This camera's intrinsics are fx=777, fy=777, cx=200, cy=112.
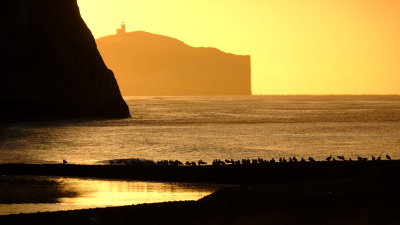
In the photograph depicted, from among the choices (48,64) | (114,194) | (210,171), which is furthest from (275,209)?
(48,64)

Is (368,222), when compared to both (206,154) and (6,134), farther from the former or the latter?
(6,134)

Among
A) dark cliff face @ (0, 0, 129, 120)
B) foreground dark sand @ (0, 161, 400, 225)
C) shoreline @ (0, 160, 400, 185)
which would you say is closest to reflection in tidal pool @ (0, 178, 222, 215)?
shoreline @ (0, 160, 400, 185)

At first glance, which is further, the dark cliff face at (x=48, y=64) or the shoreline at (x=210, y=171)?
the dark cliff face at (x=48, y=64)

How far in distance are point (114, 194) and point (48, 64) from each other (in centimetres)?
9450

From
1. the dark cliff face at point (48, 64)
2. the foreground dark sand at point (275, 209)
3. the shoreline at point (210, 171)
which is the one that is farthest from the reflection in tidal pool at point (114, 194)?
the dark cliff face at point (48, 64)

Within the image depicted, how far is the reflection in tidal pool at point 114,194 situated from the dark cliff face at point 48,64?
81.1 m

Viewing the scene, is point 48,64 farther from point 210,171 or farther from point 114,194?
point 114,194

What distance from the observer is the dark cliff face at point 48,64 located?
405 feet

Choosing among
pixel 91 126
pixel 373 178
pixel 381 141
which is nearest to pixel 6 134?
pixel 91 126

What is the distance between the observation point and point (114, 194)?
1467 inches

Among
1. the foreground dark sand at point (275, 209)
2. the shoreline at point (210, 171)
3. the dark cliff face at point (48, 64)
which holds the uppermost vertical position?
the dark cliff face at point (48, 64)

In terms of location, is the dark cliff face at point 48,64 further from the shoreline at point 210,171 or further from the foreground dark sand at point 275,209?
the foreground dark sand at point 275,209

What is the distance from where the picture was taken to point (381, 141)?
89.3 metres

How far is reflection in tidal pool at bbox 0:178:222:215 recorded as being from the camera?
1260 inches
